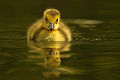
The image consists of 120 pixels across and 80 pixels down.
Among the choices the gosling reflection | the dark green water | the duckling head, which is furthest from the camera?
the duckling head

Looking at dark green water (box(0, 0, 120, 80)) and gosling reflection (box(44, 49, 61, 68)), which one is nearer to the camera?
dark green water (box(0, 0, 120, 80))

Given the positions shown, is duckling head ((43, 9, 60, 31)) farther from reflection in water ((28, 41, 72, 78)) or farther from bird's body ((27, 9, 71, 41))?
reflection in water ((28, 41, 72, 78))

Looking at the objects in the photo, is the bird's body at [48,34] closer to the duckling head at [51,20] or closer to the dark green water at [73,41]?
the duckling head at [51,20]

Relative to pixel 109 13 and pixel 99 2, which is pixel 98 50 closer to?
pixel 109 13

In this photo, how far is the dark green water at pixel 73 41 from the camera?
15.1 ft

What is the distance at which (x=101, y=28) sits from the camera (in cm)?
742

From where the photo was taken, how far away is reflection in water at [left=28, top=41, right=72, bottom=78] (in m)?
4.65

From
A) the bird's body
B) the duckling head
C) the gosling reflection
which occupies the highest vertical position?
the duckling head

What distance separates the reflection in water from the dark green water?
0.04ft

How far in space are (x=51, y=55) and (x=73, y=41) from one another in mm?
1117

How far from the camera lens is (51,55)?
542 cm

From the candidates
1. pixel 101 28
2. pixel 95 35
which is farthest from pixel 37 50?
pixel 101 28

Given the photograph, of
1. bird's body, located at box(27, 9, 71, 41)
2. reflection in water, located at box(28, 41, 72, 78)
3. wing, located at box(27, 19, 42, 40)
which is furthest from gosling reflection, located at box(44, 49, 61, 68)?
wing, located at box(27, 19, 42, 40)

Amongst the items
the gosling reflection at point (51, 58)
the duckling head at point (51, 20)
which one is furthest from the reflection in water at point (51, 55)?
the duckling head at point (51, 20)
